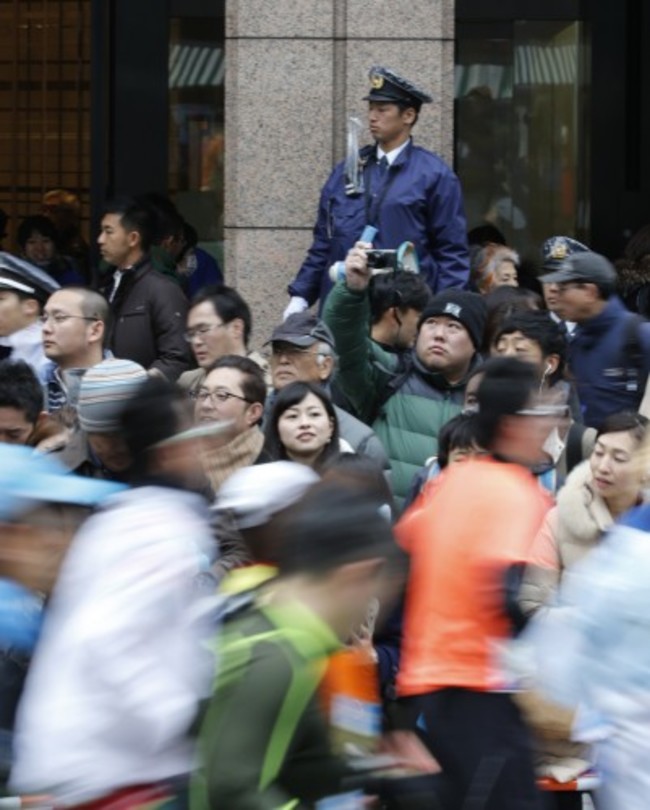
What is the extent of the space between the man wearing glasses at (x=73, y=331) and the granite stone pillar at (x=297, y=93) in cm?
266

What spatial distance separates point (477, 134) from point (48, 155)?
10.9 ft

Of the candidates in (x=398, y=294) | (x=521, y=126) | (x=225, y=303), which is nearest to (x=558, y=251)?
(x=398, y=294)

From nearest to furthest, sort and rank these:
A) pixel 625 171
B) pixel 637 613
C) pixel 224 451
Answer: pixel 637 613 < pixel 224 451 < pixel 625 171

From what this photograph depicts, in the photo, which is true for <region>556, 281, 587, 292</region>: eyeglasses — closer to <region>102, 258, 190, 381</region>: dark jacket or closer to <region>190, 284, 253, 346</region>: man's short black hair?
<region>190, 284, 253, 346</region>: man's short black hair

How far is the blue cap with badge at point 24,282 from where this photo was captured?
36.5 feet

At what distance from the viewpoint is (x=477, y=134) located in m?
16.5

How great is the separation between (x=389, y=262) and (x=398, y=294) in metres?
0.15

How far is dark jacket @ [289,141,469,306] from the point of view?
11.7 metres

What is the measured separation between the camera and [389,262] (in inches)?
416

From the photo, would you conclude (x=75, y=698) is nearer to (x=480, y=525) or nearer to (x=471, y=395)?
(x=480, y=525)

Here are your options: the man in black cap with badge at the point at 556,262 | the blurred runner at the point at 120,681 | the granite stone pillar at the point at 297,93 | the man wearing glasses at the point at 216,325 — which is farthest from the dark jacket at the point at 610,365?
the blurred runner at the point at 120,681

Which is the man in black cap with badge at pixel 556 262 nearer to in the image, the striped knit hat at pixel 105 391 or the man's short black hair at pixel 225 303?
the man's short black hair at pixel 225 303

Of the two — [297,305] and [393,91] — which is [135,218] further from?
[393,91]

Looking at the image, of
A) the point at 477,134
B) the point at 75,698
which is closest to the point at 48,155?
the point at 477,134
